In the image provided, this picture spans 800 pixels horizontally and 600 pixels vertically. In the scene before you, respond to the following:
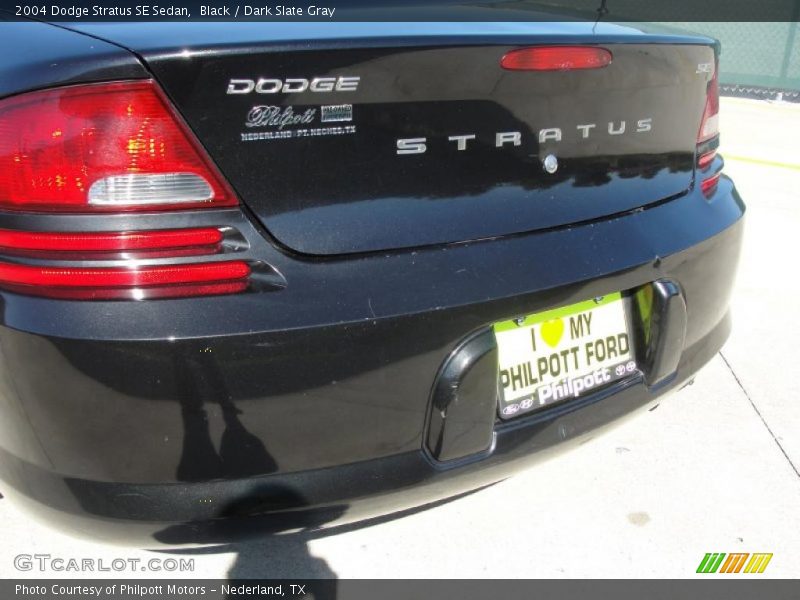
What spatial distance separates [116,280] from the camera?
1.31 meters

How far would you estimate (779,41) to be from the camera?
1189 cm

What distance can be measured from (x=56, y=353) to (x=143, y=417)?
7.6 inches

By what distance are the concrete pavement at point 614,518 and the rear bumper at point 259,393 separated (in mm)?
310

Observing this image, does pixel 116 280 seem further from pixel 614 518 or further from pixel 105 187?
pixel 614 518

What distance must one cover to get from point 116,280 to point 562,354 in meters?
1.03

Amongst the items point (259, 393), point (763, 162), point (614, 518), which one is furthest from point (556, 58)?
point (763, 162)


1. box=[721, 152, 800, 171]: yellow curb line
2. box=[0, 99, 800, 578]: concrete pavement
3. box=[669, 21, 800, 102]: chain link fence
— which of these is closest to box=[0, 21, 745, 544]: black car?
box=[0, 99, 800, 578]: concrete pavement

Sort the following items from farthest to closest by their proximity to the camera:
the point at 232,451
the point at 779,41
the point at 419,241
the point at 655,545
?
1. the point at 779,41
2. the point at 655,545
3. the point at 419,241
4. the point at 232,451

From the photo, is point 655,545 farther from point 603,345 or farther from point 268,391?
point 268,391

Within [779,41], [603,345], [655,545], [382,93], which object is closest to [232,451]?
[382,93]

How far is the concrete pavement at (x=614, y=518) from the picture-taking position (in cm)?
197

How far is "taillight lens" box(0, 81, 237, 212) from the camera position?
1.27 metres

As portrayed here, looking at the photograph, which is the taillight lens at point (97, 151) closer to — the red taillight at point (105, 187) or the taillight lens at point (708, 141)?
the red taillight at point (105, 187)

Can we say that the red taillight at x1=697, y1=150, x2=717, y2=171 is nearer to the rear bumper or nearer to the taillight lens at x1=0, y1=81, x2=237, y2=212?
the rear bumper
